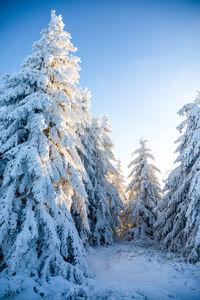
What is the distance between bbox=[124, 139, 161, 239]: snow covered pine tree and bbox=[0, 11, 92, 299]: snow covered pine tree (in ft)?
35.2

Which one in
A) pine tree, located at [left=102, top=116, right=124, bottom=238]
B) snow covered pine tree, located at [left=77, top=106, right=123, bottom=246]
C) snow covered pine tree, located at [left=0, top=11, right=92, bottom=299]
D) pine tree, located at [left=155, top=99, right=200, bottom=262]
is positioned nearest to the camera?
snow covered pine tree, located at [left=0, top=11, right=92, bottom=299]

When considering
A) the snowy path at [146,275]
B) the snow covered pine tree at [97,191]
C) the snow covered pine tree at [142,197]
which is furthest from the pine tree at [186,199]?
the snow covered pine tree at [97,191]

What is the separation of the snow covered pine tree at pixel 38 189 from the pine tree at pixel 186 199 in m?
5.59

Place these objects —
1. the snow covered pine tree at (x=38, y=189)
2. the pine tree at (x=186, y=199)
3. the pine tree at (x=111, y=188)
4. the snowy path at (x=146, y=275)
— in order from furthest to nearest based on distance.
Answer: the pine tree at (x=111, y=188) → the pine tree at (x=186, y=199) → the snowy path at (x=146, y=275) → the snow covered pine tree at (x=38, y=189)

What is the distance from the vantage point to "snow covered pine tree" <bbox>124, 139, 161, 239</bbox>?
16.2 metres

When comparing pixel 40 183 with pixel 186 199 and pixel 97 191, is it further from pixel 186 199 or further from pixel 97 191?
pixel 97 191

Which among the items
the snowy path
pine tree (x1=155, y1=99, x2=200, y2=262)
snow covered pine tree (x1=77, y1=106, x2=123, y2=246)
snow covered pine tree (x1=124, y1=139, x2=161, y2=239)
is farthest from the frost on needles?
snow covered pine tree (x1=124, y1=139, x2=161, y2=239)

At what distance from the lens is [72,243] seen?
19.7ft

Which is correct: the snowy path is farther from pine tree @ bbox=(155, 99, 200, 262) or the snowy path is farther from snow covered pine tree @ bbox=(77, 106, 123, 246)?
snow covered pine tree @ bbox=(77, 106, 123, 246)

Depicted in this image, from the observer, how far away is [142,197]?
17453mm

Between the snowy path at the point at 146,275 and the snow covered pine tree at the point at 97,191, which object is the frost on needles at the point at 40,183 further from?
the snow covered pine tree at the point at 97,191

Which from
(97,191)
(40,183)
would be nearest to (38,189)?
(40,183)

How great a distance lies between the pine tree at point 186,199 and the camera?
26.6 ft

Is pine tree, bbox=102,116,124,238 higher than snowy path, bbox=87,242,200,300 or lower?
higher
